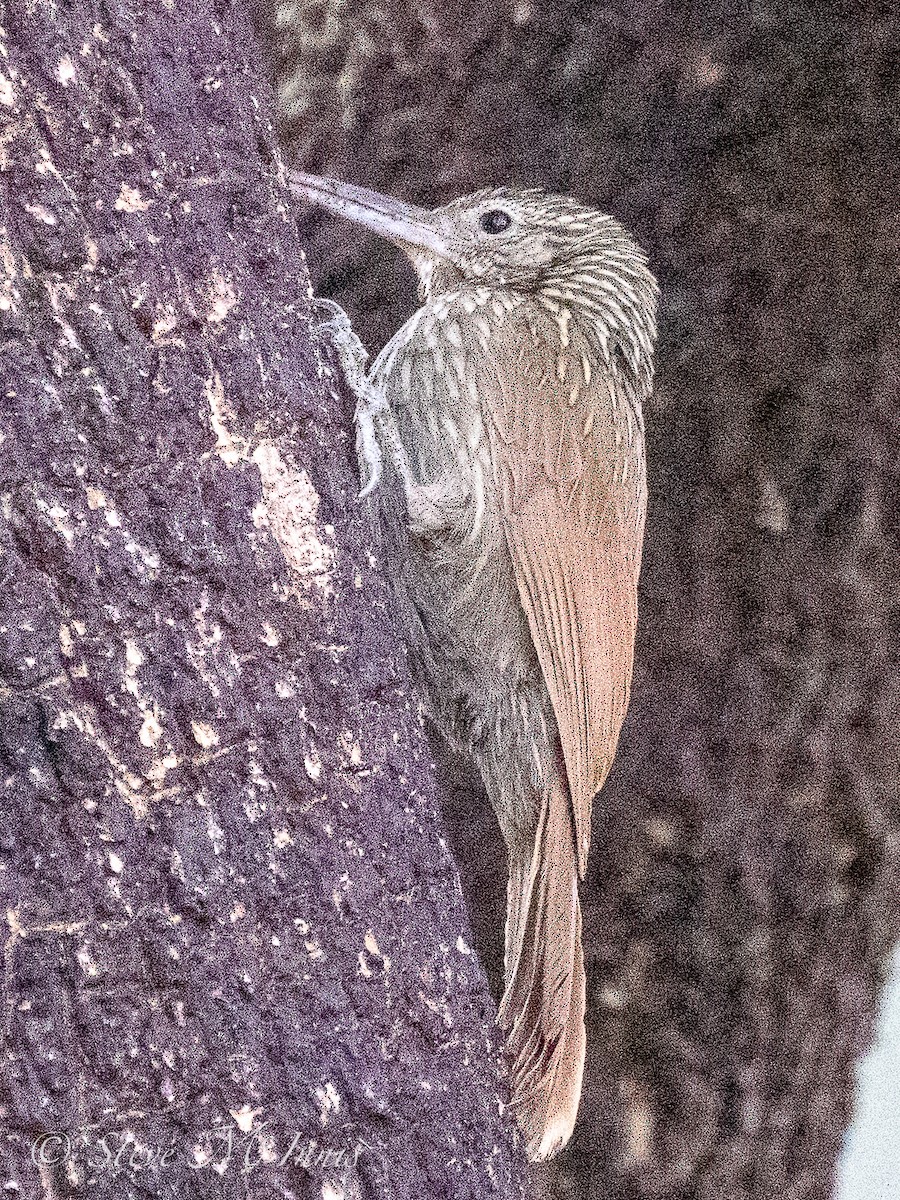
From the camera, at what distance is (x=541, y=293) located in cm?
136

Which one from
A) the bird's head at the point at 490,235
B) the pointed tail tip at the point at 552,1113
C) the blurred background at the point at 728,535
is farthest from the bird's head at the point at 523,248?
the pointed tail tip at the point at 552,1113

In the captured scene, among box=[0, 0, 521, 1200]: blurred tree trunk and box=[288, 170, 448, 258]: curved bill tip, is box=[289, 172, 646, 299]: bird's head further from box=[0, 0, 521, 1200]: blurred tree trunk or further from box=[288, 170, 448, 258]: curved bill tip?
box=[0, 0, 521, 1200]: blurred tree trunk

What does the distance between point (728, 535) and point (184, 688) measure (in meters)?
0.85

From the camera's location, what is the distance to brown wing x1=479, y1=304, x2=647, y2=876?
4.06ft

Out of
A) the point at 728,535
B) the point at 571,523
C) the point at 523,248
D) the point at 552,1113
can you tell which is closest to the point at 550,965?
the point at 552,1113

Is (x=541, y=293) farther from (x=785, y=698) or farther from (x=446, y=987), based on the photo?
(x=446, y=987)

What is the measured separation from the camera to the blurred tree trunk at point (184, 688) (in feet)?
2.48

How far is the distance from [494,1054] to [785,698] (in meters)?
0.67

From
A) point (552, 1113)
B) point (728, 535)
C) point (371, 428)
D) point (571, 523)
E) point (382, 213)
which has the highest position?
point (382, 213)

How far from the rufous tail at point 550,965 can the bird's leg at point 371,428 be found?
308mm

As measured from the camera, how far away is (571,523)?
126 cm

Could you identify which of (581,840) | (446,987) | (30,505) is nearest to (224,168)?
(30,505)

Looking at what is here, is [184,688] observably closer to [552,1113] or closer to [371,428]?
[371,428]
